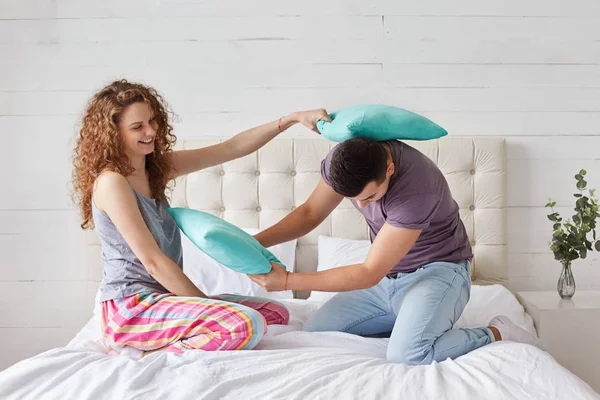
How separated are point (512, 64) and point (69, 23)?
6.59 feet

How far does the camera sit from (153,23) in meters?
2.86

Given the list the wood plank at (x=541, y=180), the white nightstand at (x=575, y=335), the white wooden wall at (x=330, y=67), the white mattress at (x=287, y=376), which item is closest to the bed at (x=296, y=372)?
the white mattress at (x=287, y=376)

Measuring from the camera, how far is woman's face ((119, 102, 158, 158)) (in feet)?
6.36

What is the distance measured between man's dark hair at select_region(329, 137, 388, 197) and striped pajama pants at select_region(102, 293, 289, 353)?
0.45 metres

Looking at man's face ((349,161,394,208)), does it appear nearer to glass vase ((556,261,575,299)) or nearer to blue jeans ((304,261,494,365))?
blue jeans ((304,261,494,365))

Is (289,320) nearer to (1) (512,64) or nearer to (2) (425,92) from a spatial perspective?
(2) (425,92)

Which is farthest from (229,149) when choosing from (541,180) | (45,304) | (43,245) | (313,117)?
(541,180)

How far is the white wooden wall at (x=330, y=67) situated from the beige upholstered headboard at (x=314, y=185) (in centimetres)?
15

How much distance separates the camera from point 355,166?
1653 millimetres

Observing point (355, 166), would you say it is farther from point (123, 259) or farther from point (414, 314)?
point (123, 259)

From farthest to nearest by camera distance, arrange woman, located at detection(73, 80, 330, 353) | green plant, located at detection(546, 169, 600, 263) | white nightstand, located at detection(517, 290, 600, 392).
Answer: green plant, located at detection(546, 169, 600, 263)
white nightstand, located at detection(517, 290, 600, 392)
woman, located at detection(73, 80, 330, 353)

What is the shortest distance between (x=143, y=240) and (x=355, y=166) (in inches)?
25.6

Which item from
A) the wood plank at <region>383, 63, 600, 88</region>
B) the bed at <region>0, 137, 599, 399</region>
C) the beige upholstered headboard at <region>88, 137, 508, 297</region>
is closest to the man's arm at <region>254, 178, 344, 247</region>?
the bed at <region>0, 137, 599, 399</region>

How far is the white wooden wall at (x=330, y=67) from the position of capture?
9.34 ft
